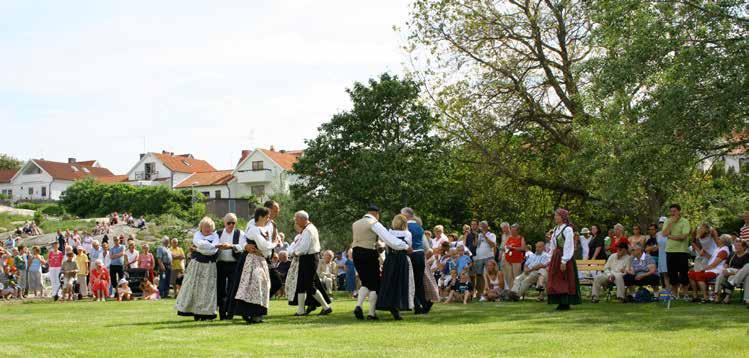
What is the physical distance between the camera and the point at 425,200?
37156 millimetres

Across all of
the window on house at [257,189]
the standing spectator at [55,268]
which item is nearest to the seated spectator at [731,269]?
the standing spectator at [55,268]

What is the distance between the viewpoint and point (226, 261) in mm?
13945

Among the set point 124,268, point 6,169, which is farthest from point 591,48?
point 6,169

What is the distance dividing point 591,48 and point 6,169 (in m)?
125

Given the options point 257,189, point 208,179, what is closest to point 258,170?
point 257,189

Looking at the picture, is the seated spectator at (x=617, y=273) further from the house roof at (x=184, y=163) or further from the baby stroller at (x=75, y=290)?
the house roof at (x=184, y=163)

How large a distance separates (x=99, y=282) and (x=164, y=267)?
1.80 metres

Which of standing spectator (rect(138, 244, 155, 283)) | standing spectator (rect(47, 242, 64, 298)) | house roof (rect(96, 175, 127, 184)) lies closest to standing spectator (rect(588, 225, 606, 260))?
standing spectator (rect(138, 244, 155, 283))

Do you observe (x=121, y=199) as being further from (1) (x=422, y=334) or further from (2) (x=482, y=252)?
(1) (x=422, y=334)

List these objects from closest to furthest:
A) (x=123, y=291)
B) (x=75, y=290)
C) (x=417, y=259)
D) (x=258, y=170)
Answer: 1. (x=417, y=259)
2. (x=123, y=291)
3. (x=75, y=290)
4. (x=258, y=170)

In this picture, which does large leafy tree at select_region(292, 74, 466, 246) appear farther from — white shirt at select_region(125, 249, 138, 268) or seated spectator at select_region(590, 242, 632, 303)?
seated spectator at select_region(590, 242, 632, 303)

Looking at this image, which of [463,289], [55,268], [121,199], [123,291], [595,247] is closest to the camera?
[463,289]

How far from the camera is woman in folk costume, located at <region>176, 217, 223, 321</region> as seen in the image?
13734 mm

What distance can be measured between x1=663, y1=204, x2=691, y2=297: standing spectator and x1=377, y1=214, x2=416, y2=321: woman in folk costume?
5.85 meters
